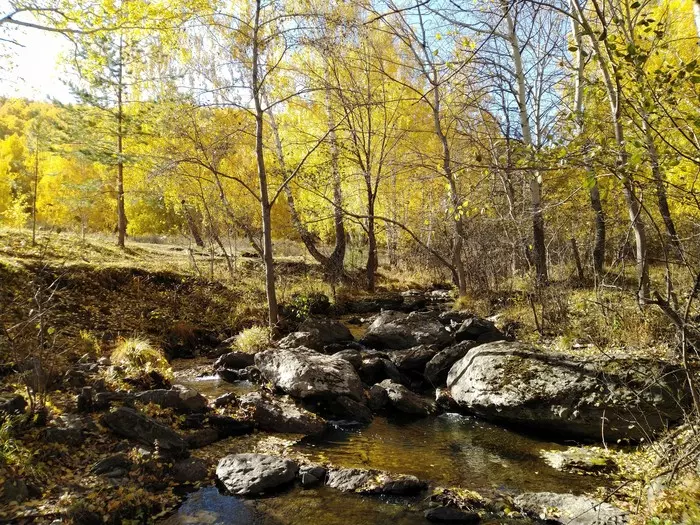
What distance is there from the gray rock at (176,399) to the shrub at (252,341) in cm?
304

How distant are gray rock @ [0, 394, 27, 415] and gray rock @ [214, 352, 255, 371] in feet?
12.0

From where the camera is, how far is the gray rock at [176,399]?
5.70 m

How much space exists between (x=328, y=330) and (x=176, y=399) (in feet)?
15.2

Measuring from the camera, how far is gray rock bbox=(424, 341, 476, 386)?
776 centimetres

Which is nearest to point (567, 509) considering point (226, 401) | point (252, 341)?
point (226, 401)

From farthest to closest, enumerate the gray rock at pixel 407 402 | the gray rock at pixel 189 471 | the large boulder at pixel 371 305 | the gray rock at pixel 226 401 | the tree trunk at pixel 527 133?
the large boulder at pixel 371 305 → the tree trunk at pixel 527 133 → the gray rock at pixel 407 402 → the gray rock at pixel 226 401 → the gray rock at pixel 189 471

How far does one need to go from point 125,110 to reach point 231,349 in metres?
12.8

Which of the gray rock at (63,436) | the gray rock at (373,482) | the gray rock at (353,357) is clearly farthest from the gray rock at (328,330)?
the gray rock at (63,436)

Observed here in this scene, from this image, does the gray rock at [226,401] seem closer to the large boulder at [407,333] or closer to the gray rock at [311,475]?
the gray rock at [311,475]

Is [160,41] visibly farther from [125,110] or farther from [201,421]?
[125,110]

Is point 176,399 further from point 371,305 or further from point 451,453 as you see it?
point 371,305

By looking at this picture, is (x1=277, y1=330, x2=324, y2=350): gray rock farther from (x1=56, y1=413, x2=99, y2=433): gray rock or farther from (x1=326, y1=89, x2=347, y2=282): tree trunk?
(x1=326, y1=89, x2=347, y2=282): tree trunk

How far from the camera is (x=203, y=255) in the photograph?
18984mm

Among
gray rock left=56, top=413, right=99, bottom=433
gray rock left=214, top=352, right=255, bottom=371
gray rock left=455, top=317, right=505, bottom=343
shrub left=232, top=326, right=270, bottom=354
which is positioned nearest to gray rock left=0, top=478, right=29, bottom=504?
gray rock left=56, top=413, right=99, bottom=433
